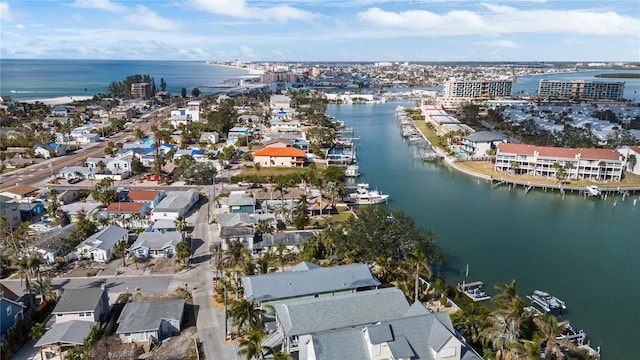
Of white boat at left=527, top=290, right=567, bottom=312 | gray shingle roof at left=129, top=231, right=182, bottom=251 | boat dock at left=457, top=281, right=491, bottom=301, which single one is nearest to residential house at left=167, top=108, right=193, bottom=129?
gray shingle roof at left=129, top=231, right=182, bottom=251

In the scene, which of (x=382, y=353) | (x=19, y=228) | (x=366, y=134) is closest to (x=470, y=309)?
(x=382, y=353)

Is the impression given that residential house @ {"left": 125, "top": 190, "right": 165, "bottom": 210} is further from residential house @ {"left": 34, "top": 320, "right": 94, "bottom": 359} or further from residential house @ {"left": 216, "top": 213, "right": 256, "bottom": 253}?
residential house @ {"left": 34, "top": 320, "right": 94, "bottom": 359}

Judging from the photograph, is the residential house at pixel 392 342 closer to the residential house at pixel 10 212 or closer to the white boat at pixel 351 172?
the residential house at pixel 10 212

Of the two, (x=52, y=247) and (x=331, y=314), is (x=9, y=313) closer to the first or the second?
(x=52, y=247)

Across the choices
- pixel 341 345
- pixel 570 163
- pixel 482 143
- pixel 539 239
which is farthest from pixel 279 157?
pixel 341 345

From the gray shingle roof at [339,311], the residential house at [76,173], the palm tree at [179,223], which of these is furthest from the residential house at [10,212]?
the gray shingle roof at [339,311]

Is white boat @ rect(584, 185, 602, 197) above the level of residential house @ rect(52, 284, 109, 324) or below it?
below
